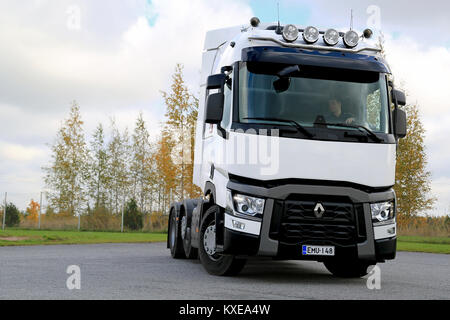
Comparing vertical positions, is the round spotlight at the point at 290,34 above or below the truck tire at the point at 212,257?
above

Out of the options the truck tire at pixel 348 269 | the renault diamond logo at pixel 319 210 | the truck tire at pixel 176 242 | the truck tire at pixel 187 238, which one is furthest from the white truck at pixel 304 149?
the truck tire at pixel 176 242

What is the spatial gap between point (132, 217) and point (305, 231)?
23.8m

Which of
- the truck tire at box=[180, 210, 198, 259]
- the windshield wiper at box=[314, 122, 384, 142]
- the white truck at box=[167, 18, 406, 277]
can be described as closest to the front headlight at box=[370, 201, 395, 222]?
the white truck at box=[167, 18, 406, 277]

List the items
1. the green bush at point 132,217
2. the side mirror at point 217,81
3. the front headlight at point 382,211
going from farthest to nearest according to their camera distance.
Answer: the green bush at point 132,217, the side mirror at point 217,81, the front headlight at point 382,211

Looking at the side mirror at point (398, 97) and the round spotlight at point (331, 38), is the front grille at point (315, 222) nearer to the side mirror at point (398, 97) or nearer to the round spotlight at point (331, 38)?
the side mirror at point (398, 97)

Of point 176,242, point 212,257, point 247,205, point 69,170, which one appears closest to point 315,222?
point 247,205

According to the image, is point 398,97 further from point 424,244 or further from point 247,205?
point 424,244

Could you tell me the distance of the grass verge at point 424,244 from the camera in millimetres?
19750

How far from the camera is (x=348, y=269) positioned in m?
9.88

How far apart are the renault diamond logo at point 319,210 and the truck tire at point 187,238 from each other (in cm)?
415

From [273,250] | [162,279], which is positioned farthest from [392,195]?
[162,279]

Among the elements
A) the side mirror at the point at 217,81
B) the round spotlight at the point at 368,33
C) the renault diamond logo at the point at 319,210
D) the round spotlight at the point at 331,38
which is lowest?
the renault diamond logo at the point at 319,210

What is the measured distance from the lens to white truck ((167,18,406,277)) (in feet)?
26.2
